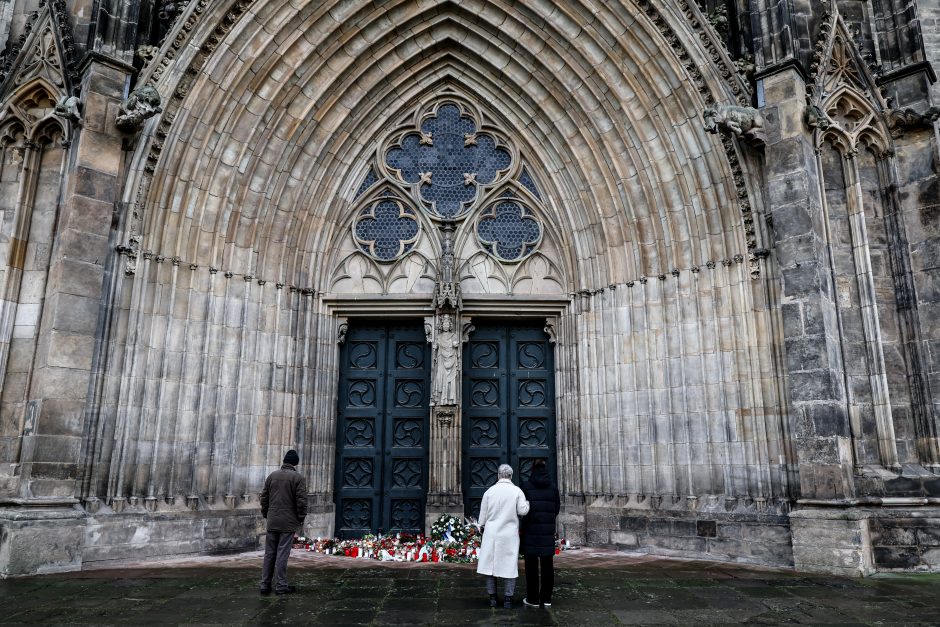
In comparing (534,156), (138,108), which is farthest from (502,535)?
(534,156)

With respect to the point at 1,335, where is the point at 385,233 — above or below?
above

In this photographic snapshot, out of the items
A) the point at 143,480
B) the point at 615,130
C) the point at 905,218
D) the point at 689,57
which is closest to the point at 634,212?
the point at 615,130

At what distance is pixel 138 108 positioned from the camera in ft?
31.0

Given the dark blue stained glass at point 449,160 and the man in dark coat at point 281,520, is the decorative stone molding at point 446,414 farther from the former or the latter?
the man in dark coat at point 281,520

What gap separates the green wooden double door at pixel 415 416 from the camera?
1193cm

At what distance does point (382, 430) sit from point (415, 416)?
61 centimetres

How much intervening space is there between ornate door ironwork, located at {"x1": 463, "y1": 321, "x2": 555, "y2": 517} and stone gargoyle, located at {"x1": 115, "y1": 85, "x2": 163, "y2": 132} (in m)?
6.11

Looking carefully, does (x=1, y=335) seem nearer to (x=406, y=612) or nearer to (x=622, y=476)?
(x=406, y=612)

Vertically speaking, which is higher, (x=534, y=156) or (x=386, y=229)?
(x=534, y=156)

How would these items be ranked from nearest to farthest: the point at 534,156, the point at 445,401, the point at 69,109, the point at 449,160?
the point at 69,109 → the point at 445,401 → the point at 534,156 → the point at 449,160

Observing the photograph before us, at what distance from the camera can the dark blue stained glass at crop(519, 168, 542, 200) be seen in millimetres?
12938

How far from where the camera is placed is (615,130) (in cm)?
1175

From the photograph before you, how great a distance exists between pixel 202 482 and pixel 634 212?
7830mm

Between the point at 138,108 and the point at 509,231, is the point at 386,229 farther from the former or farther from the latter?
the point at 138,108
